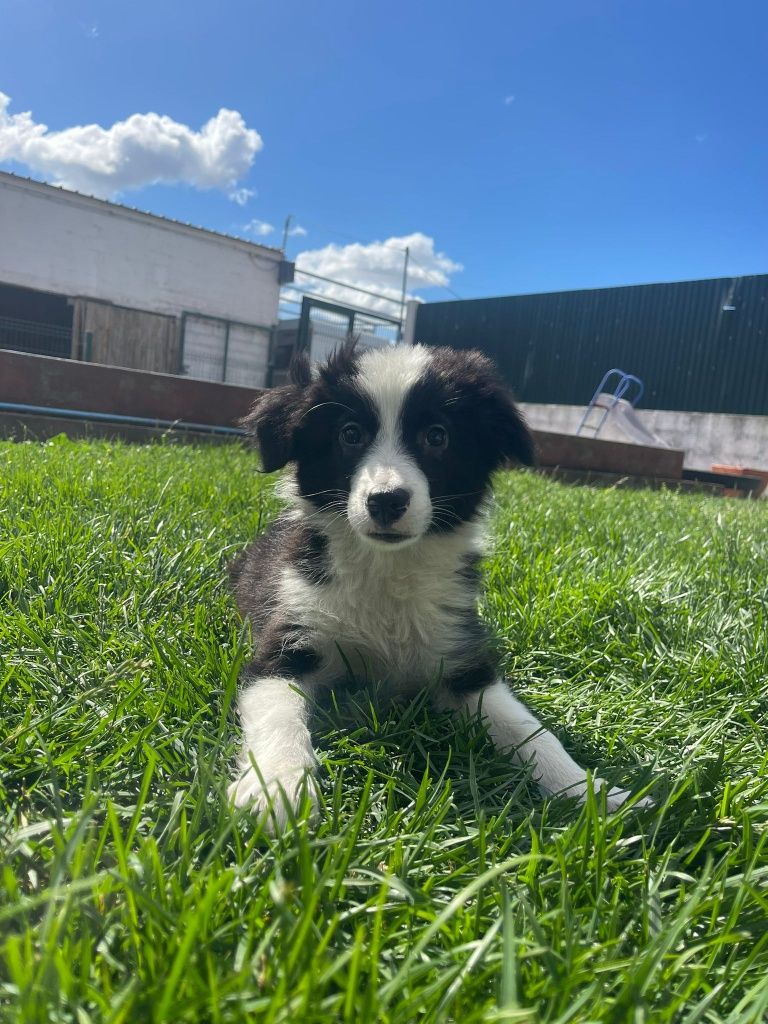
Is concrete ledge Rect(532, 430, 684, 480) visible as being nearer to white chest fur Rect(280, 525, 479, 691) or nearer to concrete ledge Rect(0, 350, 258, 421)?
concrete ledge Rect(0, 350, 258, 421)

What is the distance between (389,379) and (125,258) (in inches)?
816

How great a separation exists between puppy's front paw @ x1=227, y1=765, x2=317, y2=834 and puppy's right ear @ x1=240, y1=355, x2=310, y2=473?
3.83ft

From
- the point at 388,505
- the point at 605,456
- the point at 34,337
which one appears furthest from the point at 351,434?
the point at 34,337

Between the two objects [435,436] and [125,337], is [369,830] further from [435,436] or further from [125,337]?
[125,337]

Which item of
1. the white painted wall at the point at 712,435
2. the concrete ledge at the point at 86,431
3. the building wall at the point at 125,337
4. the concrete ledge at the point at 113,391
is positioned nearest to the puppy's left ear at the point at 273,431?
the concrete ledge at the point at 86,431

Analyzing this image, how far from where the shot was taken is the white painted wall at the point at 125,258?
1869 centimetres

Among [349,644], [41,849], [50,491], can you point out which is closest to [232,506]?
[50,491]

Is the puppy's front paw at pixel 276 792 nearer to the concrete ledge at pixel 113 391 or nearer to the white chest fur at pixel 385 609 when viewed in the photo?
the white chest fur at pixel 385 609

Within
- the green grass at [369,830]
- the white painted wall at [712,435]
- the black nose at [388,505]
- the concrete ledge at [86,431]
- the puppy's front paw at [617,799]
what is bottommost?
the puppy's front paw at [617,799]

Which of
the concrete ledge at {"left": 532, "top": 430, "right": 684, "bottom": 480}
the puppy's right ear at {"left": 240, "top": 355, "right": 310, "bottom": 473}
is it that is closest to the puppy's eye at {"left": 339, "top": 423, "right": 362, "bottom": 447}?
the puppy's right ear at {"left": 240, "top": 355, "right": 310, "bottom": 473}

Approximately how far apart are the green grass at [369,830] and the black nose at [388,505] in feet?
1.60

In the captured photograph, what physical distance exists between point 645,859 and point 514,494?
4.56 metres

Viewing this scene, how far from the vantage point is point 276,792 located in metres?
1.25

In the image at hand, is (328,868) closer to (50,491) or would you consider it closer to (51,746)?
(51,746)
